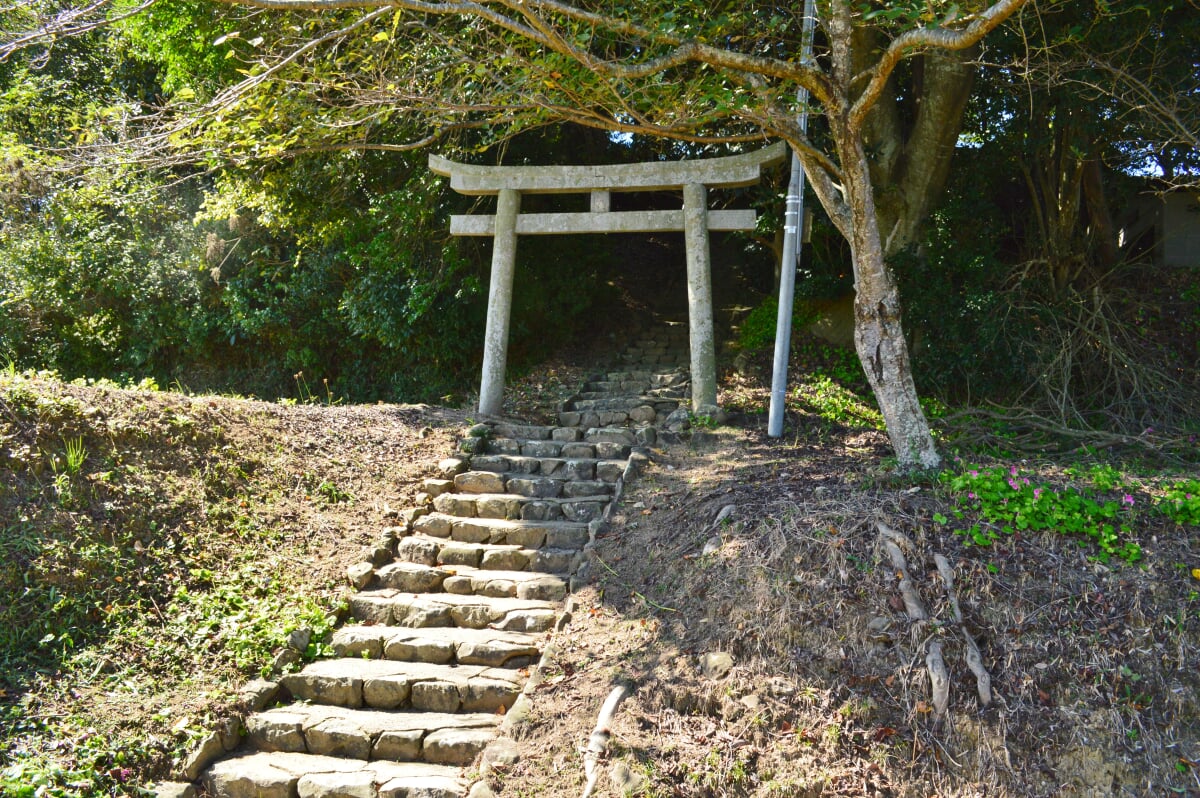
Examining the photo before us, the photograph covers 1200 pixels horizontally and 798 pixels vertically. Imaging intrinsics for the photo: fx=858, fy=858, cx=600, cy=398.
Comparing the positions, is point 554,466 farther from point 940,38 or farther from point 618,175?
point 940,38

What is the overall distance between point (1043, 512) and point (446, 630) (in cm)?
422

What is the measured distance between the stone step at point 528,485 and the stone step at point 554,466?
0.10 metres

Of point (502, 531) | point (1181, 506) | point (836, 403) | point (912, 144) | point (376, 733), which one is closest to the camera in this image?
point (376, 733)

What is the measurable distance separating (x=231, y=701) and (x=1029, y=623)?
4957mm

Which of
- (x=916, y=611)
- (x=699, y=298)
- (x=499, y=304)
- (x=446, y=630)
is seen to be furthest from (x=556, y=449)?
(x=916, y=611)

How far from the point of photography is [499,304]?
1014 centimetres

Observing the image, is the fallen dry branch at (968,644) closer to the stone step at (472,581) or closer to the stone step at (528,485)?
the stone step at (472,581)

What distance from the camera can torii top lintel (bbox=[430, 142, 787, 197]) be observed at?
9594 mm

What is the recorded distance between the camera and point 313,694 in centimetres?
576

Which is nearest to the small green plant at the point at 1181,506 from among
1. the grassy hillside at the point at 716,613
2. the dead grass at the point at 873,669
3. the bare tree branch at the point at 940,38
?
the grassy hillside at the point at 716,613

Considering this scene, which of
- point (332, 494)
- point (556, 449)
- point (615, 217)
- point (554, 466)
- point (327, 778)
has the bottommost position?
point (327, 778)

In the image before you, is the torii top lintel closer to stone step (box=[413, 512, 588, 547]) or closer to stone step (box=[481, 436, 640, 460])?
stone step (box=[481, 436, 640, 460])

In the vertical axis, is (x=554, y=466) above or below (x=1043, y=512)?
above

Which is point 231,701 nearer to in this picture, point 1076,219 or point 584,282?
point 584,282
